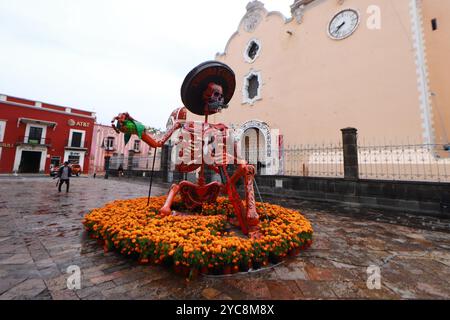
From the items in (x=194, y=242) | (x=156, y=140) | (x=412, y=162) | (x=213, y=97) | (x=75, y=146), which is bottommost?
(x=194, y=242)

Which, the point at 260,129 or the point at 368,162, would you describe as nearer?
the point at 368,162

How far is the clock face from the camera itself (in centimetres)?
1020

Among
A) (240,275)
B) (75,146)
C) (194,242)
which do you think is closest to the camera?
(240,275)

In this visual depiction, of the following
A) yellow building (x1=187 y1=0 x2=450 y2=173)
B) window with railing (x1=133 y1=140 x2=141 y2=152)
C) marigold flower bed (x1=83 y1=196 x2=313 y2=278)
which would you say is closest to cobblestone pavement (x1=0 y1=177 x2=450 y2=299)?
marigold flower bed (x1=83 y1=196 x2=313 y2=278)

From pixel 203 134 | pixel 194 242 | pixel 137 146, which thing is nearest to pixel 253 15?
pixel 203 134

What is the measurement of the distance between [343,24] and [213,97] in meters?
11.1

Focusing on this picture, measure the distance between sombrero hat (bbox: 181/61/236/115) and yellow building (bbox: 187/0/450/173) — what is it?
305 inches

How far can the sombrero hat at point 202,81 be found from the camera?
11.7ft

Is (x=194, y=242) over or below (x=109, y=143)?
below

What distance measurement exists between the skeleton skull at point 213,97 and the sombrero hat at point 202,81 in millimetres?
94

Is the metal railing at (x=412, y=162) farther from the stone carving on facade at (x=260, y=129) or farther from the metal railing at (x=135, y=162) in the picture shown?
the metal railing at (x=135, y=162)

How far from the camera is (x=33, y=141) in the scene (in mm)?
23141

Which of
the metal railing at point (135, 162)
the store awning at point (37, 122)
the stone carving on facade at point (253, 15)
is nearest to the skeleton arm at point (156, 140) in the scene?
the metal railing at point (135, 162)

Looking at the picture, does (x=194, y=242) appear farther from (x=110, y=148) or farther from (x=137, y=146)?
(x=137, y=146)
